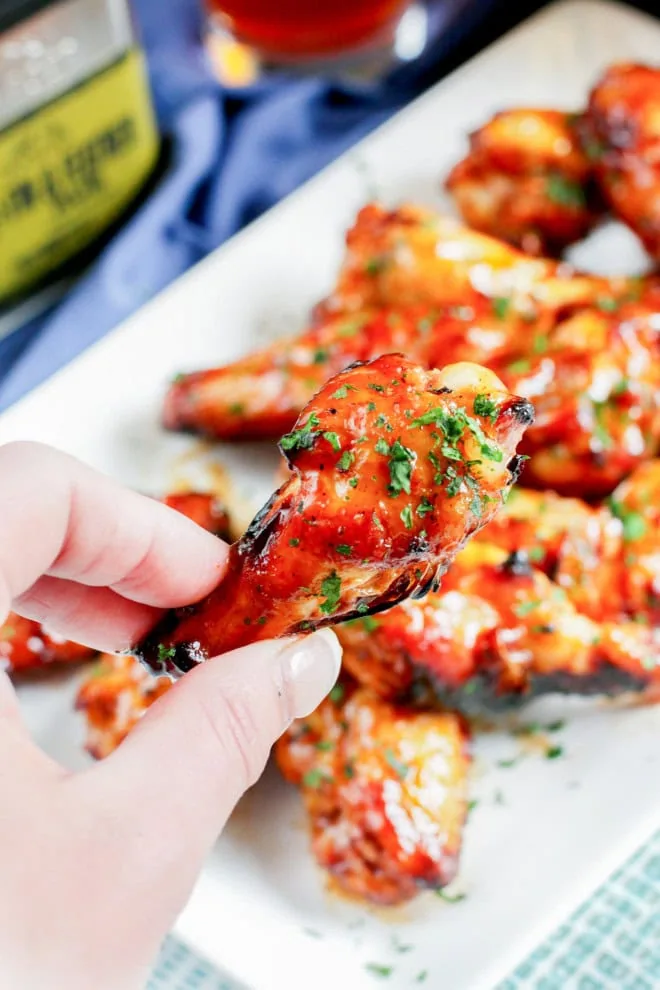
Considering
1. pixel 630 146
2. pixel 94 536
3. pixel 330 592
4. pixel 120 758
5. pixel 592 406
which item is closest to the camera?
pixel 120 758

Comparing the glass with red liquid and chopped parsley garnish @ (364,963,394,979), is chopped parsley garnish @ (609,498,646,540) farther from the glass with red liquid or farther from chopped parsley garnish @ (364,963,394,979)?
the glass with red liquid

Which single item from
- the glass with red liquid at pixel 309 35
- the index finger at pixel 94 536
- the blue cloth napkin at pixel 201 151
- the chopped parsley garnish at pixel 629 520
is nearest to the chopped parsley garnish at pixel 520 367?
the chopped parsley garnish at pixel 629 520

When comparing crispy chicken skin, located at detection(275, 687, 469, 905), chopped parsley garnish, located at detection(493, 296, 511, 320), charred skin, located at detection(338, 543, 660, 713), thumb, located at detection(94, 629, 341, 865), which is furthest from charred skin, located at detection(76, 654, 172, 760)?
chopped parsley garnish, located at detection(493, 296, 511, 320)

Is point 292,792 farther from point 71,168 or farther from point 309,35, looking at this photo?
point 309,35

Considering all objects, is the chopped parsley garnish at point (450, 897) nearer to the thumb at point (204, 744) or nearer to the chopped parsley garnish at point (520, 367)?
the thumb at point (204, 744)

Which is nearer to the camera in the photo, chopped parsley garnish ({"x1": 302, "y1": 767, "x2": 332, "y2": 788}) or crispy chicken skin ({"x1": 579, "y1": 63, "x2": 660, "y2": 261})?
chopped parsley garnish ({"x1": 302, "y1": 767, "x2": 332, "y2": 788})

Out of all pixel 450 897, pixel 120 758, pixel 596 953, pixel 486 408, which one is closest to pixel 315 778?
pixel 450 897
